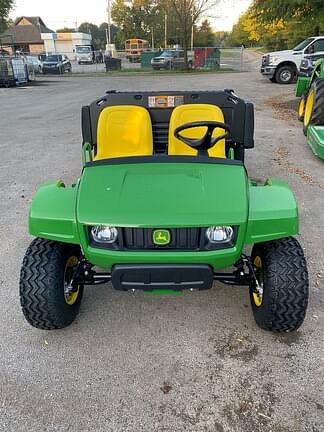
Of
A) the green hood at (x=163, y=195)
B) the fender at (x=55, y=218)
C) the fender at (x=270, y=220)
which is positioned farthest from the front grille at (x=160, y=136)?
the fender at (x=270, y=220)

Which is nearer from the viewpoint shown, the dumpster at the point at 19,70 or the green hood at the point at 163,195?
the green hood at the point at 163,195

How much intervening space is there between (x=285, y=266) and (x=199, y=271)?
54 cm

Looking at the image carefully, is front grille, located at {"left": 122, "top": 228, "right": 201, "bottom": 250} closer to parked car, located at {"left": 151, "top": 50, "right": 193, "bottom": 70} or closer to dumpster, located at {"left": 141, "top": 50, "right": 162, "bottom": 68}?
parked car, located at {"left": 151, "top": 50, "right": 193, "bottom": 70}

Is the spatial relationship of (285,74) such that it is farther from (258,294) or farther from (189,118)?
(258,294)

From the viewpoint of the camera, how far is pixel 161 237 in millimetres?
2027

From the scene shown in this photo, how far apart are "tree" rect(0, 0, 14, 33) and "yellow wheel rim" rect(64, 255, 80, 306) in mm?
29657

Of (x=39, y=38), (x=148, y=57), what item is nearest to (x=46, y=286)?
(x=148, y=57)

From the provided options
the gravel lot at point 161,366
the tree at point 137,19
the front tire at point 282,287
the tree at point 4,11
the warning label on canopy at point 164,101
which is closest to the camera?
the gravel lot at point 161,366

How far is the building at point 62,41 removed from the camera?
2438 inches

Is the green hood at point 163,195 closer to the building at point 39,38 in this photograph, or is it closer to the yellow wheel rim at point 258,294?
the yellow wheel rim at point 258,294

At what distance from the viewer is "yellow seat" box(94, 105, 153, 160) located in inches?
129

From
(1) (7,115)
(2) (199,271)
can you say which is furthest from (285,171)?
(1) (7,115)

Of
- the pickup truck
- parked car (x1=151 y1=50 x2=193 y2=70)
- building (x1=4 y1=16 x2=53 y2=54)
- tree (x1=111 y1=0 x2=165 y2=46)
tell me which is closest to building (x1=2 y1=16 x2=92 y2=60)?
building (x1=4 y1=16 x2=53 y2=54)

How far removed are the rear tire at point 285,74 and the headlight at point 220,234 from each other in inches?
678
